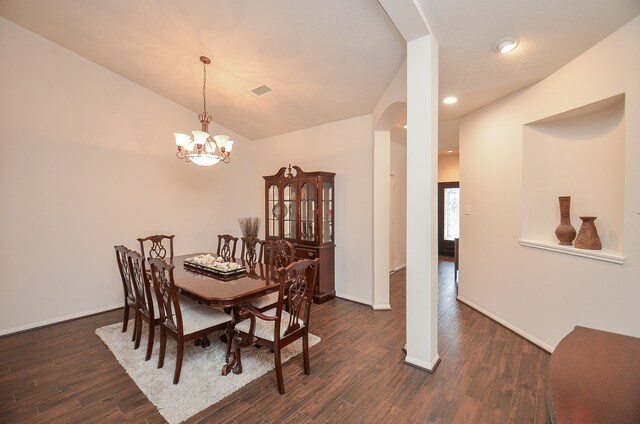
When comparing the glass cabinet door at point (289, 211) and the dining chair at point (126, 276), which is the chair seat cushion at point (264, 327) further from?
the glass cabinet door at point (289, 211)

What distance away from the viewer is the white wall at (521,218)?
2.01 meters

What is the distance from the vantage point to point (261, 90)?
146 inches

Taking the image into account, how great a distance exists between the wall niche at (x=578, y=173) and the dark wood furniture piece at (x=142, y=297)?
3.83 m

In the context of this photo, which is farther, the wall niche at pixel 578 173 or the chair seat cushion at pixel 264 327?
the wall niche at pixel 578 173

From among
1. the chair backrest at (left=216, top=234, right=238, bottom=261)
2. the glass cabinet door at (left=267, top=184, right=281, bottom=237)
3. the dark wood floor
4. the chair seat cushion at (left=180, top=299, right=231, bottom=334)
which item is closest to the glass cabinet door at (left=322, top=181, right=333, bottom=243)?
the glass cabinet door at (left=267, top=184, right=281, bottom=237)

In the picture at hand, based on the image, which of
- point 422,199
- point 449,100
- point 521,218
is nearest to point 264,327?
point 422,199

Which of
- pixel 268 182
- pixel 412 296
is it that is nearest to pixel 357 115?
pixel 268 182

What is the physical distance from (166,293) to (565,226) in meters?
3.75

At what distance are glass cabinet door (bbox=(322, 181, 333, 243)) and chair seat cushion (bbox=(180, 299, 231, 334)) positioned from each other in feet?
6.80

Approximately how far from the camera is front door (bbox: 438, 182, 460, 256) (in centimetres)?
703

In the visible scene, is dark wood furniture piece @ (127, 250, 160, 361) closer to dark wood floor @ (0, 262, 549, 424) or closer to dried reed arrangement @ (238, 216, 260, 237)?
dark wood floor @ (0, 262, 549, 424)

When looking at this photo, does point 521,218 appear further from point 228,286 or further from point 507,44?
point 228,286

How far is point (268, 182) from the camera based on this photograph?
184 inches

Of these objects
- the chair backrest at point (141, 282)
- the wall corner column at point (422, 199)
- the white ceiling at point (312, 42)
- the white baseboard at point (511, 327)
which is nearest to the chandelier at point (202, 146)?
the white ceiling at point (312, 42)
